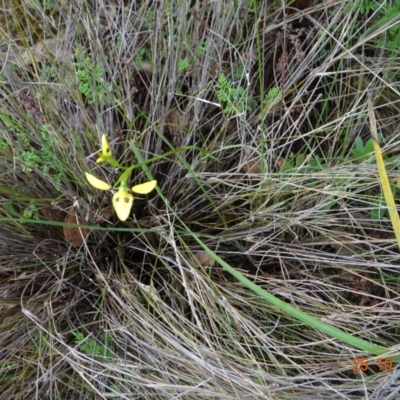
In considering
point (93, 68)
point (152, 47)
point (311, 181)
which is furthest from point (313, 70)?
point (93, 68)

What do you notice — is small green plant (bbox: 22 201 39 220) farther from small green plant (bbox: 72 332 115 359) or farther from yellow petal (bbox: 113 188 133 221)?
yellow petal (bbox: 113 188 133 221)

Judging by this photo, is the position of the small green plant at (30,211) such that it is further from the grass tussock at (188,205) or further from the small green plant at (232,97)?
the small green plant at (232,97)

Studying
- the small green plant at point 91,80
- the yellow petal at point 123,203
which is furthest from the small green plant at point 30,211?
the yellow petal at point 123,203

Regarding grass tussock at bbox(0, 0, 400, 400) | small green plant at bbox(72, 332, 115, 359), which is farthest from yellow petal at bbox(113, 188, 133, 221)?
small green plant at bbox(72, 332, 115, 359)

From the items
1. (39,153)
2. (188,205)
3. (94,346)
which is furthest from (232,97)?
(94,346)

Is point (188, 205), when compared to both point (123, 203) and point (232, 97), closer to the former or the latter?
point (232, 97)

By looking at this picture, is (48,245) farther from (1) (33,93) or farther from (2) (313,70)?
(2) (313,70)
